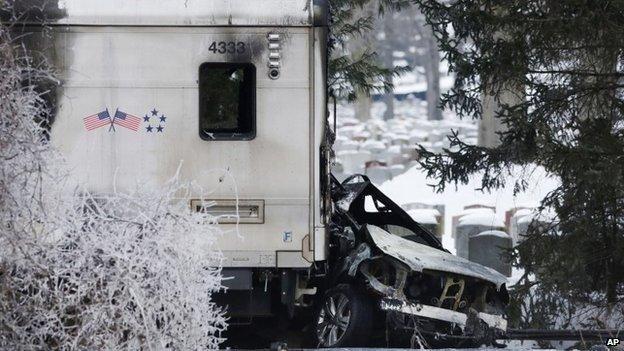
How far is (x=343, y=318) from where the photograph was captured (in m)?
11.3

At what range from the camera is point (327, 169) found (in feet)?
35.7

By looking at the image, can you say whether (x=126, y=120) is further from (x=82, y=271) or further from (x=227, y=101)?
(x=82, y=271)

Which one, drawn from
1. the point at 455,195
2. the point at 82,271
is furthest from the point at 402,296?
the point at 455,195

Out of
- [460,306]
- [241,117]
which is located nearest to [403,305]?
[460,306]

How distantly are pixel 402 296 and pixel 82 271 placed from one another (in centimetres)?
409

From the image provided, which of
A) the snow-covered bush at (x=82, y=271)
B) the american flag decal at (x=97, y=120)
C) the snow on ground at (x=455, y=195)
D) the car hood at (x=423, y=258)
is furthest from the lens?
the snow on ground at (x=455, y=195)

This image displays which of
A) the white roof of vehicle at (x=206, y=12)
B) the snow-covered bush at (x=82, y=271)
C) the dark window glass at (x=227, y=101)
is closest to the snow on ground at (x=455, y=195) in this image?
the dark window glass at (x=227, y=101)

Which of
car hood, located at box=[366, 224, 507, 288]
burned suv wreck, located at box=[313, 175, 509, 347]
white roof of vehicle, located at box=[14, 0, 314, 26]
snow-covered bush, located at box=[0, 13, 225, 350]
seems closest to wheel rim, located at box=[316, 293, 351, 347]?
burned suv wreck, located at box=[313, 175, 509, 347]

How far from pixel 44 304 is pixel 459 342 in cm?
494

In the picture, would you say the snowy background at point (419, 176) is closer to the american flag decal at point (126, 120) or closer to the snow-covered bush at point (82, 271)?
the american flag decal at point (126, 120)

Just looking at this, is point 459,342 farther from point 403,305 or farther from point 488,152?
point 488,152

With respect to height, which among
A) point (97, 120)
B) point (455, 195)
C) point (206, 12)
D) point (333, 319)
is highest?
point (206, 12)

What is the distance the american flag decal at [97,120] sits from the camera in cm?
1054

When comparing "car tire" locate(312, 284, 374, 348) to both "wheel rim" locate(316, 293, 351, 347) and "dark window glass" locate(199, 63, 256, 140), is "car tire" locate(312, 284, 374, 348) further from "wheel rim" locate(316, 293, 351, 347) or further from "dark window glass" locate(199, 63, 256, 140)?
"dark window glass" locate(199, 63, 256, 140)
